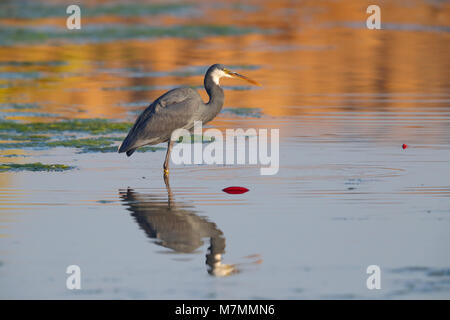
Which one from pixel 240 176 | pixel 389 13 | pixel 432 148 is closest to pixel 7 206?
pixel 240 176

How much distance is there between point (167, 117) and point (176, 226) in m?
3.49

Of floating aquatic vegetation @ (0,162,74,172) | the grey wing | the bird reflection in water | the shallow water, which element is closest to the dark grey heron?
the grey wing

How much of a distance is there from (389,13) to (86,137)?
25.5 metres

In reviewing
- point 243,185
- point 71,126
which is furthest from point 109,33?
point 243,185

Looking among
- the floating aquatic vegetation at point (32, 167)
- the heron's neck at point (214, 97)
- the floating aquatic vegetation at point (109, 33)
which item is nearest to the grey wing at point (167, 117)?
the heron's neck at point (214, 97)

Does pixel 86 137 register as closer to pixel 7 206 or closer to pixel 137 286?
pixel 7 206

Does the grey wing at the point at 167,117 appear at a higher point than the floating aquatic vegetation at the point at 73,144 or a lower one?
higher

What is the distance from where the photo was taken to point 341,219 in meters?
9.42

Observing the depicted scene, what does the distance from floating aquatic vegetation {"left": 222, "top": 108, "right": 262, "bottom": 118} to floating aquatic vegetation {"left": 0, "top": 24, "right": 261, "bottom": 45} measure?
14647 mm

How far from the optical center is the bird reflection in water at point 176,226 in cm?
832

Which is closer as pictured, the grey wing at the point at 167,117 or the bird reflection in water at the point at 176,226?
the bird reflection in water at the point at 176,226

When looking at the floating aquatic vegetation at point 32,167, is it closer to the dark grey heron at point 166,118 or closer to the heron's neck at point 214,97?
the dark grey heron at point 166,118

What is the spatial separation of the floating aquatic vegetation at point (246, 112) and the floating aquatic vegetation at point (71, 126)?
2.01 metres

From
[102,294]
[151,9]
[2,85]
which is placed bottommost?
[102,294]
